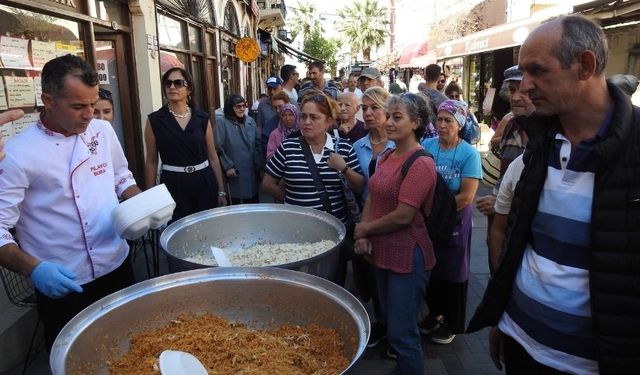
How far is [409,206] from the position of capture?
8.34 ft

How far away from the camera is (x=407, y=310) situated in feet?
8.86

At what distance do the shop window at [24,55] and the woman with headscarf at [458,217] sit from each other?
3.61 m

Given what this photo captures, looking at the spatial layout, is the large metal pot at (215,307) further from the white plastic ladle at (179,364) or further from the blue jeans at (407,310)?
the blue jeans at (407,310)

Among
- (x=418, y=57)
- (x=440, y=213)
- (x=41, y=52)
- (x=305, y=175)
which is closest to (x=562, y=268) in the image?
(x=440, y=213)

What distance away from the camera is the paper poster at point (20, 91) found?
13.0ft

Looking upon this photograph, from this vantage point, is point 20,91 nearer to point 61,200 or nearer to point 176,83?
point 176,83

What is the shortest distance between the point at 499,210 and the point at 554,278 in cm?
58

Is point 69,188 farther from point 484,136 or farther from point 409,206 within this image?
point 484,136

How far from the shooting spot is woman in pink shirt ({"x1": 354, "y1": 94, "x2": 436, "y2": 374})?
258 cm

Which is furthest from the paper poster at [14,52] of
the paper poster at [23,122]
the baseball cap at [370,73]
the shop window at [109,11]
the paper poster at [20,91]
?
the baseball cap at [370,73]

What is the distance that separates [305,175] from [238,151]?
2.51 m

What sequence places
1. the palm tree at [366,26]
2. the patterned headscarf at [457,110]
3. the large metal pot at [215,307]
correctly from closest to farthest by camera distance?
the large metal pot at [215,307] < the patterned headscarf at [457,110] < the palm tree at [366,26]

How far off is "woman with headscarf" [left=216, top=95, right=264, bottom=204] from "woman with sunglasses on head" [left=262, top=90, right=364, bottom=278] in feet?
7.24

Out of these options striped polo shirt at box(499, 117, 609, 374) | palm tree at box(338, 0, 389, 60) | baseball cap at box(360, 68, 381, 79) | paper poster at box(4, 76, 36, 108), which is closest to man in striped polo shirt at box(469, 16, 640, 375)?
striped polo shirt at box(499, 117, 609, 374)
